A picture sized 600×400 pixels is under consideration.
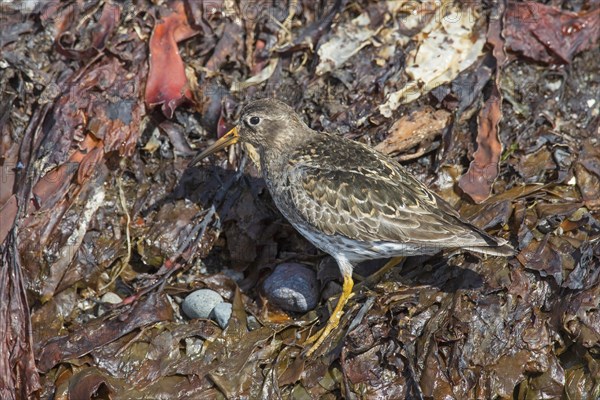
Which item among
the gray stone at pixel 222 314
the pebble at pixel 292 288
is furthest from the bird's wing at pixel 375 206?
the gray stone at pixel 222 314

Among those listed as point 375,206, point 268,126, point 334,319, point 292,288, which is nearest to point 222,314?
point 292,288

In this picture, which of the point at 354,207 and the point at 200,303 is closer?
the point at 354,207

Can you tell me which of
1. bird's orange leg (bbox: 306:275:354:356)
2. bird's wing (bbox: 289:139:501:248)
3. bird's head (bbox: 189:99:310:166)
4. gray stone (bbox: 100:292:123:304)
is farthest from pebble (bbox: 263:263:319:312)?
gray stone (bbox: 100:292:123:304)

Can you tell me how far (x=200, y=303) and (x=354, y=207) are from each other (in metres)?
1.22

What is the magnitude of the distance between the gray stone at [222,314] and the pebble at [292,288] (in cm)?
32

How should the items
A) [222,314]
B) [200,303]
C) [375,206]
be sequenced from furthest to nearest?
[200,303] → [222,314] → [375,206]

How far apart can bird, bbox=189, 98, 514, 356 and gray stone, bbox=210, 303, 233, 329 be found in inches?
23.7

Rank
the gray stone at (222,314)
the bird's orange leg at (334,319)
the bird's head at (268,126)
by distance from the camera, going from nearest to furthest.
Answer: the bird's orange leg at (334,319) → the gray stone at (222,314) → the bird's head at (268,126)

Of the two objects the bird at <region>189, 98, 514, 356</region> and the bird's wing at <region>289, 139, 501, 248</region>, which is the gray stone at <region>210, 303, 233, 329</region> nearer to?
the bird at <region>189, 98, 514, 356</region>

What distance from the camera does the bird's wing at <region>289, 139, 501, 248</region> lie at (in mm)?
5070

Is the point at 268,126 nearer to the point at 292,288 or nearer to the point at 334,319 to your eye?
the point at 292,288

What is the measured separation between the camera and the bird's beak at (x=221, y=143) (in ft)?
19.0

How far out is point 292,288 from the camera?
550 centimetres

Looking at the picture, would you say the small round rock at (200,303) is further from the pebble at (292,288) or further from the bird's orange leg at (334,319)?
the bird's orange leg at (334,319)
